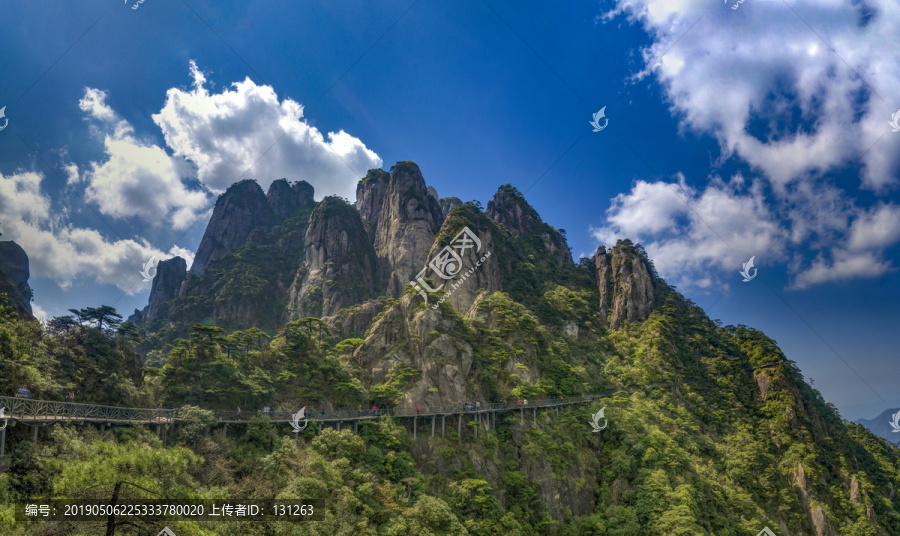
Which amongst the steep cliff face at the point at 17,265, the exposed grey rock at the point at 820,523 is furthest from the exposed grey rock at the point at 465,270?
the exposed grey rock at the point at 820,523

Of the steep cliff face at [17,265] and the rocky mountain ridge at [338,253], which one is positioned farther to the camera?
the rocky mountain ridge at [338,253]

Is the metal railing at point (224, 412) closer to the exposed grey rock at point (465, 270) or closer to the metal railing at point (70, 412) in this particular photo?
the metal railing at point (70, 412)

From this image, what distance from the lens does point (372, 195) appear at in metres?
101

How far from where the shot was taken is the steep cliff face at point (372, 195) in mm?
98438

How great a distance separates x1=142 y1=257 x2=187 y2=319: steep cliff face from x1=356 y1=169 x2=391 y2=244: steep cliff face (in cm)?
4400

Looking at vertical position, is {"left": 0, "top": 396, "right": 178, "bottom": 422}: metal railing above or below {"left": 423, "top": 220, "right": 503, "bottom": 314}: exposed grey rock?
below

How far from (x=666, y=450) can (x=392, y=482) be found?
2452 centimetres

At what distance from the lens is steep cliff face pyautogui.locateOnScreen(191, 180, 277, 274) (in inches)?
3967

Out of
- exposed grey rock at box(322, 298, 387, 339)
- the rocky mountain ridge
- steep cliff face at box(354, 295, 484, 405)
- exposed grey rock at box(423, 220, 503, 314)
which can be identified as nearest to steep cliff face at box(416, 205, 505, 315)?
exposed grey rock at box(423, 220, 503, 314)

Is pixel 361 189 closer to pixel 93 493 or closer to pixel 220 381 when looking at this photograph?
pixel 220 381

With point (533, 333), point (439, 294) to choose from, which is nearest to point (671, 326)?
point (533, 333)

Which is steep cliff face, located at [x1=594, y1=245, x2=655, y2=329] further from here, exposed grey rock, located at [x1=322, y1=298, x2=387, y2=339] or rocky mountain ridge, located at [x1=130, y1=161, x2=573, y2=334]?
exposed grey rock, located at [x1=322, y1=298, x2=387, y2=339]

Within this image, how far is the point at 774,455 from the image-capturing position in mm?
46312

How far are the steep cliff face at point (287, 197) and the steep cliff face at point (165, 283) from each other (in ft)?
83.1
